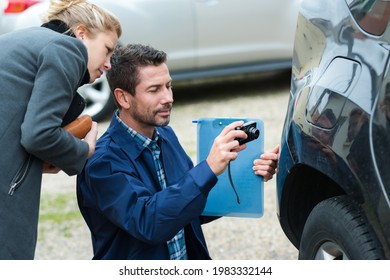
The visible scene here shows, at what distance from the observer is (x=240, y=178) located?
11.5 feet

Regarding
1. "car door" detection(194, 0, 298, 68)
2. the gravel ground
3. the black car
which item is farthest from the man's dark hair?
"car door" detection(194, 0, 298, 68)

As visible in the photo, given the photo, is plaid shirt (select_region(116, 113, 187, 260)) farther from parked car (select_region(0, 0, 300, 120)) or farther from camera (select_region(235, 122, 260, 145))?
parked car (select_region(0, 0, 300, 120))

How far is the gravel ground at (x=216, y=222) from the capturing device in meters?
5.11

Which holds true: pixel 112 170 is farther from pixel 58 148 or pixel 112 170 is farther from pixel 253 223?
pixel 253 223

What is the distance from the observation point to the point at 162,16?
8469 millimetres

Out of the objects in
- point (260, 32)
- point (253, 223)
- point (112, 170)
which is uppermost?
point (112, 170)

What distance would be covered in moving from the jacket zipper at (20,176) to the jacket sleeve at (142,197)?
0.31m

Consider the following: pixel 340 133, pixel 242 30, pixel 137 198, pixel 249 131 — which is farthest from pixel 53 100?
pixel 242 30

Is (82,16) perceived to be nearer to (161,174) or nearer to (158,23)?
(161,174)

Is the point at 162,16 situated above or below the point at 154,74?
below

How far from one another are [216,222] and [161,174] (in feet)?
7.28
